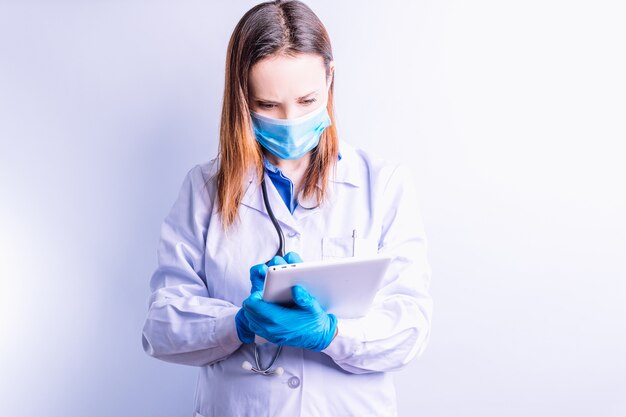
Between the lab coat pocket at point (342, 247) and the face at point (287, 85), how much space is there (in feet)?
0.90

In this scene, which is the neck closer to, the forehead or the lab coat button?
the forehead

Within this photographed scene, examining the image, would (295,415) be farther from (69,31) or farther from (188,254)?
(69,31)

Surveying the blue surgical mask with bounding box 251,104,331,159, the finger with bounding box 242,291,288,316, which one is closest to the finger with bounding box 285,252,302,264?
the finger with bounding box 242,291,288,316

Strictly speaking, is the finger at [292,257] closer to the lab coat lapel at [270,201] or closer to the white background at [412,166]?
the lab coat lapel at [270,201]

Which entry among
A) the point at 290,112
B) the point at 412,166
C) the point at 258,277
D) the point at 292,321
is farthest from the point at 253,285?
the point at 412,166

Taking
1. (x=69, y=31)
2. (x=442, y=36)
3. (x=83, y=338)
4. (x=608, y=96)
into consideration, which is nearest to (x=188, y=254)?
(x=83, y=338)

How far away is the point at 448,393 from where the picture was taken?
1.92 meters

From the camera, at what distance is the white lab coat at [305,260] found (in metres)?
1.44

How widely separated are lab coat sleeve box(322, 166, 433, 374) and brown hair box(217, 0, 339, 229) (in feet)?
0.55

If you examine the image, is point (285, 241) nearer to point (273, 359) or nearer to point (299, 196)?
point (299, 196)

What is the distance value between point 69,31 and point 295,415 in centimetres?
115

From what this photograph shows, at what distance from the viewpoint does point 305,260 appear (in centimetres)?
151

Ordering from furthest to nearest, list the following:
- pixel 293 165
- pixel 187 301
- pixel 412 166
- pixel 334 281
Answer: pixel 412 166 < pixel 293 165 < pixel 187 301 < pixel 334 281

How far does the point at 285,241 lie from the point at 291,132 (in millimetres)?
230
